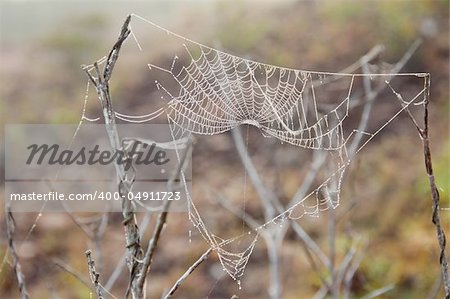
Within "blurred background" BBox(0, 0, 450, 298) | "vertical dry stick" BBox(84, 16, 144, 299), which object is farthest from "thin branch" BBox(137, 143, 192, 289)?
"blurred background" BBox(0, 0, 450, 298)

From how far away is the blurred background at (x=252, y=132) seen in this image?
3801mm

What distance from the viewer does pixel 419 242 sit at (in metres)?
3.76

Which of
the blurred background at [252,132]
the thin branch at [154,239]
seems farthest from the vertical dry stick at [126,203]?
the blurred background at [252,132]

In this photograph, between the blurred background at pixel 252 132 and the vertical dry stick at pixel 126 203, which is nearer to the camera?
the vertical dry stick at pixel 126 203

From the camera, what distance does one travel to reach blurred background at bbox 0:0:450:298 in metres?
3.80

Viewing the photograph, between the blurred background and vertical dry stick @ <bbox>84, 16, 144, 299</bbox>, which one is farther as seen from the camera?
the blurred background

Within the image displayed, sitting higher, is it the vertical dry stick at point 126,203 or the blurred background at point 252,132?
the blurred background at point 252,132

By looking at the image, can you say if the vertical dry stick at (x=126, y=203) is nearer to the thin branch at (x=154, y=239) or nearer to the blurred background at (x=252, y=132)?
the thin branch at (x=154, y=239)

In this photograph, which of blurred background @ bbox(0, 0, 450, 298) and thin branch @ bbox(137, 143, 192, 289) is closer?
thin branch @ bbox(137, 143, 192, 289)

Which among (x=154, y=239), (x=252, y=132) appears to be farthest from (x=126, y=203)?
(x=252, y=132)

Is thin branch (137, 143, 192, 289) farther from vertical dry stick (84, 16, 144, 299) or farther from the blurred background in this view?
the blurred background

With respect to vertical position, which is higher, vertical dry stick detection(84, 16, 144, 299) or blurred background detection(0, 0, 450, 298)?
blurred background detection(0, 0, 450, 298)

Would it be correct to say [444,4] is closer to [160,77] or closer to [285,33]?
[285,33]

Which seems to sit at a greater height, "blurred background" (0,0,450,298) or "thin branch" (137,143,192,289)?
"blurred background" (0,0,450,298)
